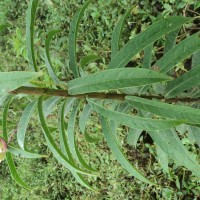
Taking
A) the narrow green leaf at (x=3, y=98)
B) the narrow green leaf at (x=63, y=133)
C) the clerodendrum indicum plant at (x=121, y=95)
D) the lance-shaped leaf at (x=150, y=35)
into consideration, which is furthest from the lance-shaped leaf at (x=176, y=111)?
the narrow green leaf at (x=3, y=98)

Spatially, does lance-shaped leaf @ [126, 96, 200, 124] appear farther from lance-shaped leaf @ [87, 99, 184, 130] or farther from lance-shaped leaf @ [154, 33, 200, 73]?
lance-shaped leaf @ [154, 33, 200, 73]

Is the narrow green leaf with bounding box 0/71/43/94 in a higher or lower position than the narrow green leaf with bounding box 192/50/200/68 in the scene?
higher

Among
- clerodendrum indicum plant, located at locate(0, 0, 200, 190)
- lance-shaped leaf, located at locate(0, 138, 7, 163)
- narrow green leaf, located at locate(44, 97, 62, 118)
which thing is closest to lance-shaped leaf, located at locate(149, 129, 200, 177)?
clerodendrum indicum plant, located at locate(0, 0, 200, 190)

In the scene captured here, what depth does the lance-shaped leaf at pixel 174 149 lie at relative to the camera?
1.21 m

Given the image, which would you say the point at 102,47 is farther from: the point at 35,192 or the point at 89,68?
the point at 35,192

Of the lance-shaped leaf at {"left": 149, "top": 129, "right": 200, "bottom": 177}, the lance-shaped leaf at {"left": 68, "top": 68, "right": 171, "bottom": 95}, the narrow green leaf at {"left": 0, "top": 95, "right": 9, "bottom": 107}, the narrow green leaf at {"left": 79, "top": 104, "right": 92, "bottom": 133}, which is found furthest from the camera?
the narrow green leaf at {"left": 79, "top": 104, "right": 92, "bottom": 133}

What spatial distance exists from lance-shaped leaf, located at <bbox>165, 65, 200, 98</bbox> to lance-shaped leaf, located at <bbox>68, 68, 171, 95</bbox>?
0.34m

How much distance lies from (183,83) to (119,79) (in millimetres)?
382

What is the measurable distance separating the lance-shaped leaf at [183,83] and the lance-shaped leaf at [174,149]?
0.46ft

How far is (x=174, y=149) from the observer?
123 centimetres

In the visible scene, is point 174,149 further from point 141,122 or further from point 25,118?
point 25,118

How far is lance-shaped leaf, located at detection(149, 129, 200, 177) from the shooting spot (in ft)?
3.95

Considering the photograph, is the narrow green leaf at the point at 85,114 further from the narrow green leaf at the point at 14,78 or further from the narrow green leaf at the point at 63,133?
the narrow green leaf at the point at 14,78

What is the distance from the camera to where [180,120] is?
0.92 m
